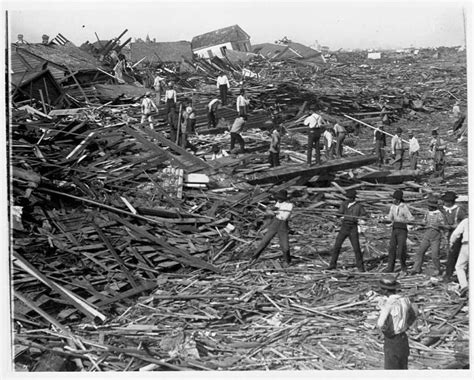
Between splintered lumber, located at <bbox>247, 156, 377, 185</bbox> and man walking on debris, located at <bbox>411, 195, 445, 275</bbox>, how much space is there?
192 cm

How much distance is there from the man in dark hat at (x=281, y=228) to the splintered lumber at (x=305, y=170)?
706 mm

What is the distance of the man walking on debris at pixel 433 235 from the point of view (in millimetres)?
8930

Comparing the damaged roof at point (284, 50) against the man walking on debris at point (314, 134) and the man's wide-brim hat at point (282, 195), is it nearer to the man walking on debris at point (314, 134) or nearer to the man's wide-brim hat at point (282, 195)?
the man walking on debris at point (314, 134)

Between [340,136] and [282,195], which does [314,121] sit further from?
[282,195]

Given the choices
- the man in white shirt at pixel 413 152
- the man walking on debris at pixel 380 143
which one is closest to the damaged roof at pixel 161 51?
the man walking on debris at pixel 380 143

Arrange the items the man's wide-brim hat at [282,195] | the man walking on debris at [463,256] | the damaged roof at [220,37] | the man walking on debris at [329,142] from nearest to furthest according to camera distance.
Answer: the man walking on debris at [463,256], the man's wide-brim hat at [282,195], the damaged roof at [220,37], the man walking on debris at [329,142]

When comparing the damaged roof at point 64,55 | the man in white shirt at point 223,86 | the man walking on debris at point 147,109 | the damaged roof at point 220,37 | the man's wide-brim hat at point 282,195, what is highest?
the damaged roof at point 220,37

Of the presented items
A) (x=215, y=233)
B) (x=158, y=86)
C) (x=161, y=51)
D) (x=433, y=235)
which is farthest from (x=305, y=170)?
(x=161, y=51)

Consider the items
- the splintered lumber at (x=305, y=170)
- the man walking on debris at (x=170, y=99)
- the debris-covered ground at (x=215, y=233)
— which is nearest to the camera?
the debris-covered ground at (x=215, y=233)

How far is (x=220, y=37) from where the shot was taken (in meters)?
10.1

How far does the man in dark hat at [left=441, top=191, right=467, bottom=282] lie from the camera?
8.86 meters

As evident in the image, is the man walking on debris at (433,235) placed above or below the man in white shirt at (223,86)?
below

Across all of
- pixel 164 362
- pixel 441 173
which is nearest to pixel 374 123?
pixel 441 173

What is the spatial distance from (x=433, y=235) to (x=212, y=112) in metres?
4.68
